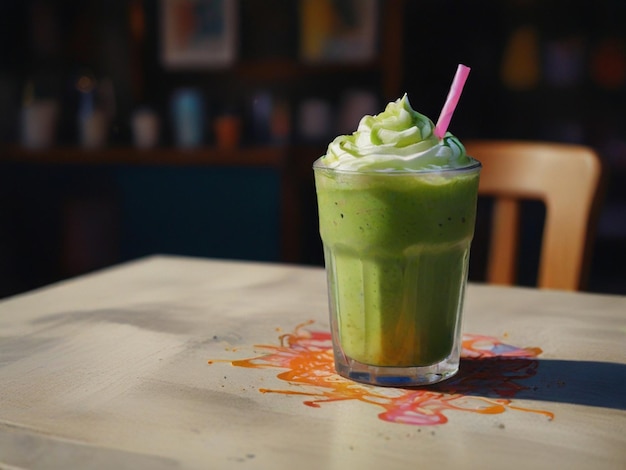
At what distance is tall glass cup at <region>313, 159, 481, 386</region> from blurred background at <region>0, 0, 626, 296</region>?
232 centimetres

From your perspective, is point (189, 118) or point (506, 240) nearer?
point (506, 240)

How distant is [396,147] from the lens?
30.3 inches

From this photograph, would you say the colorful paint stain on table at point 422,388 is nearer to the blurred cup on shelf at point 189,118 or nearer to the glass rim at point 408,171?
the glass rim at point 408,171

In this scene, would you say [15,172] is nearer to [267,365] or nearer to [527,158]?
[527,158]

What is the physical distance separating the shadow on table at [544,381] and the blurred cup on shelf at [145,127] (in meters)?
2.83

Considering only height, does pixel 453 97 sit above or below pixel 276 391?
above

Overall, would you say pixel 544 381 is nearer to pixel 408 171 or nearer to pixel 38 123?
pixel 408 171

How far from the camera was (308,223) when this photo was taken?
10.5 feet

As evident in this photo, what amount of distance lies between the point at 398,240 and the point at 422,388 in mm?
147

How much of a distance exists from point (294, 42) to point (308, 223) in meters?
0.99

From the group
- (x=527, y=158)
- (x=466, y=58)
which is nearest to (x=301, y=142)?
(x=466, y=58)

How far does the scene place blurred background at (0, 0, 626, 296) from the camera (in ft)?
10.7

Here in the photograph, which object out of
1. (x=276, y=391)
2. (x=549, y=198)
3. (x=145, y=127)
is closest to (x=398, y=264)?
(x=276, y=391)

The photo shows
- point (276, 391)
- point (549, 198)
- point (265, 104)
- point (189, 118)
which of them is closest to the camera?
point (276, 391)
